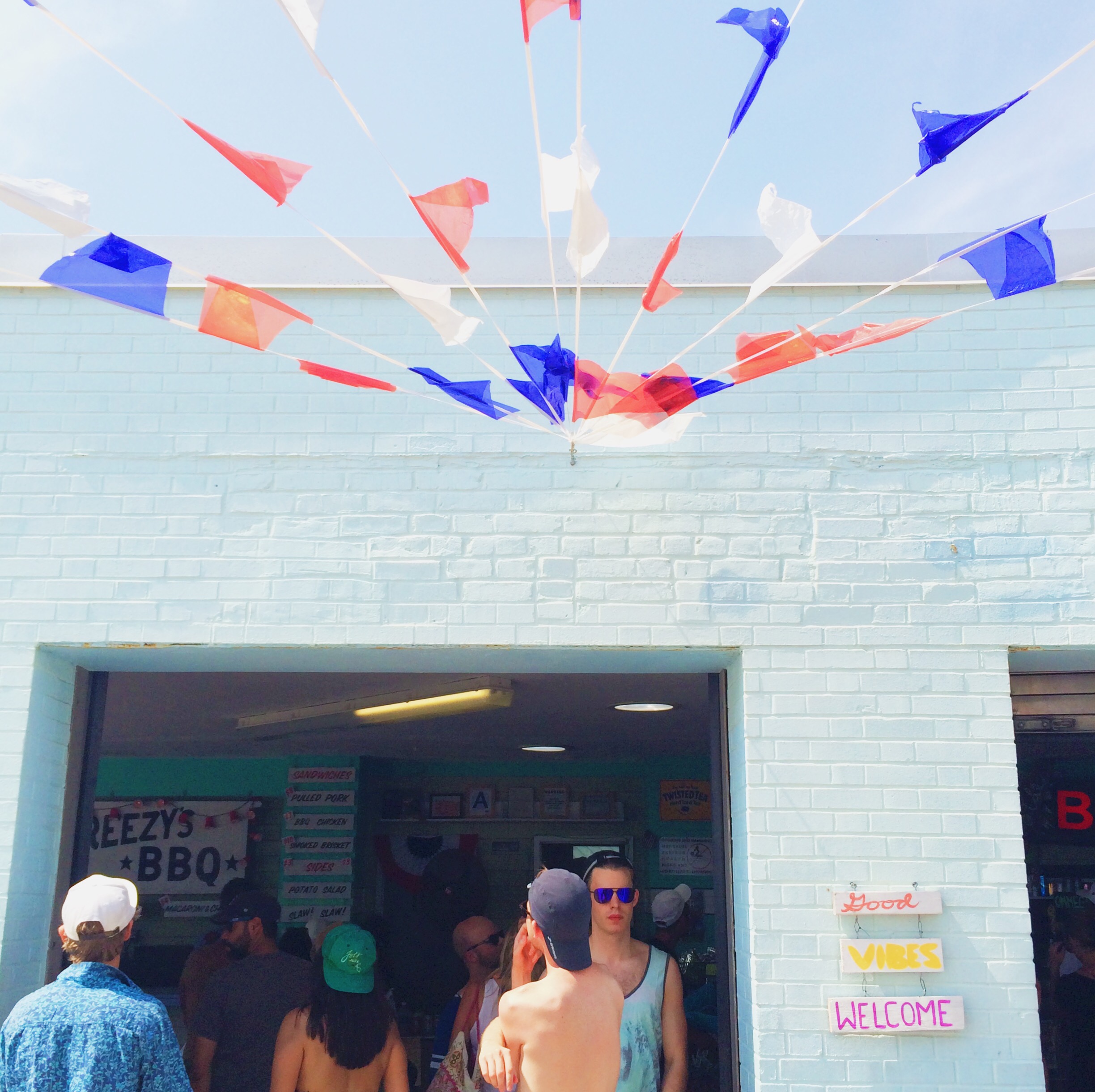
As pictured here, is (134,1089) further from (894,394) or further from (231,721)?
(231,721)

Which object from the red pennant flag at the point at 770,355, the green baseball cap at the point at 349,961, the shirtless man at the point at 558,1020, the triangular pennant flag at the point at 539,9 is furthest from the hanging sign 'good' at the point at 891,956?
the triangular pennant flag at the point at 539,9

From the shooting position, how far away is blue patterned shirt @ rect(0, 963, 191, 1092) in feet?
9.66

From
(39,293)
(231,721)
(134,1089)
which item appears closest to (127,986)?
(134,1089)

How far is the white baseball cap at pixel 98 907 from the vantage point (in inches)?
122

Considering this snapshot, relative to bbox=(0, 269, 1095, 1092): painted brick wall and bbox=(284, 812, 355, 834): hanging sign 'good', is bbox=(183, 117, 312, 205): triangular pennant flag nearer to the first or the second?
bbox=(0, 269, 1095, 1092): painted brick wall

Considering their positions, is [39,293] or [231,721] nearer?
[39,293]

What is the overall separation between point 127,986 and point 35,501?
5.92 feet

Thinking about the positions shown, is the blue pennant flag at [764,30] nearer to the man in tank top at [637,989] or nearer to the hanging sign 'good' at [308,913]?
the man in tank top at [637,989]

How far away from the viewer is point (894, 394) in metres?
4.18

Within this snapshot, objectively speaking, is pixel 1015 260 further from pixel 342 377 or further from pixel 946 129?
pixel 342 377

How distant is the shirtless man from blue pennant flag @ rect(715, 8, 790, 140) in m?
2.08

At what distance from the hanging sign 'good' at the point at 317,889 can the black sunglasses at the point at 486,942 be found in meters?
4.90

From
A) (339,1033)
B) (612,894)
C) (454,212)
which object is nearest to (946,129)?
(454,212)

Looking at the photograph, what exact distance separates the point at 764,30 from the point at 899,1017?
9.68ft
